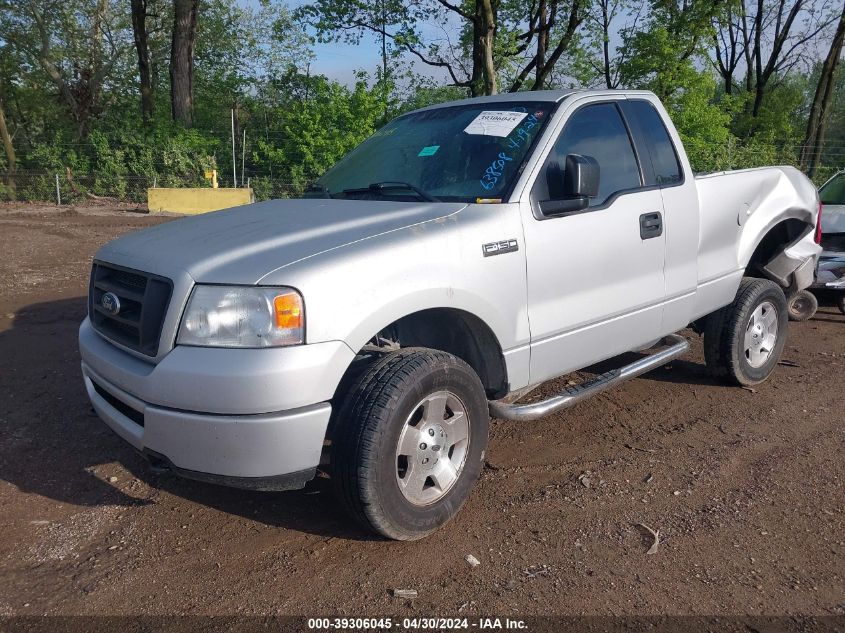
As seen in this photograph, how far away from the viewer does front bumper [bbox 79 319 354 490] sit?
8.35 ft

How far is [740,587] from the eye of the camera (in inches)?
107

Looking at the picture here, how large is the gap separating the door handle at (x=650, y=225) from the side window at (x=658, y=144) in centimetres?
25

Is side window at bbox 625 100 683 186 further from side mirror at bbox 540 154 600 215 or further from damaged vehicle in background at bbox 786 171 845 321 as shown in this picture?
damaged vehicle in background at bbox 786 171 845 321

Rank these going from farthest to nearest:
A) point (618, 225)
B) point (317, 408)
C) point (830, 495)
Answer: point (618, 225), point (830, 495), point (317, 408)

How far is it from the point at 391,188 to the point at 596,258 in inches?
45.9

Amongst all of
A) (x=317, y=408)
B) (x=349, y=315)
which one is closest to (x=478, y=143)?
(x=349, y=315)

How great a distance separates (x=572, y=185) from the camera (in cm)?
339

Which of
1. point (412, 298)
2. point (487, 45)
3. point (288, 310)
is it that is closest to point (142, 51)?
point (487, 45)

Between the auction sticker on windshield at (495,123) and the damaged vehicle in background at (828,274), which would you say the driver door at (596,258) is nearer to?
the auction sticker on windshield at (495,123)

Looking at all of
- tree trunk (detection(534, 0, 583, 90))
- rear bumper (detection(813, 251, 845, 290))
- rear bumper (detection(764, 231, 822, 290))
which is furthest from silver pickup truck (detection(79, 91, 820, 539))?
tree trunk (detection(534, 0, 583, 90))

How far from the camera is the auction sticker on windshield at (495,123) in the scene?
3.68m

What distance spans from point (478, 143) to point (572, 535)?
205 centimetres

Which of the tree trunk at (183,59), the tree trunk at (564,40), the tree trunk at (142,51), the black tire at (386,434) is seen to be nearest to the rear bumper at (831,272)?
the black tire at (386,434)

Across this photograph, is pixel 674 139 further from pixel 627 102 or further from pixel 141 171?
pixel 141 171
